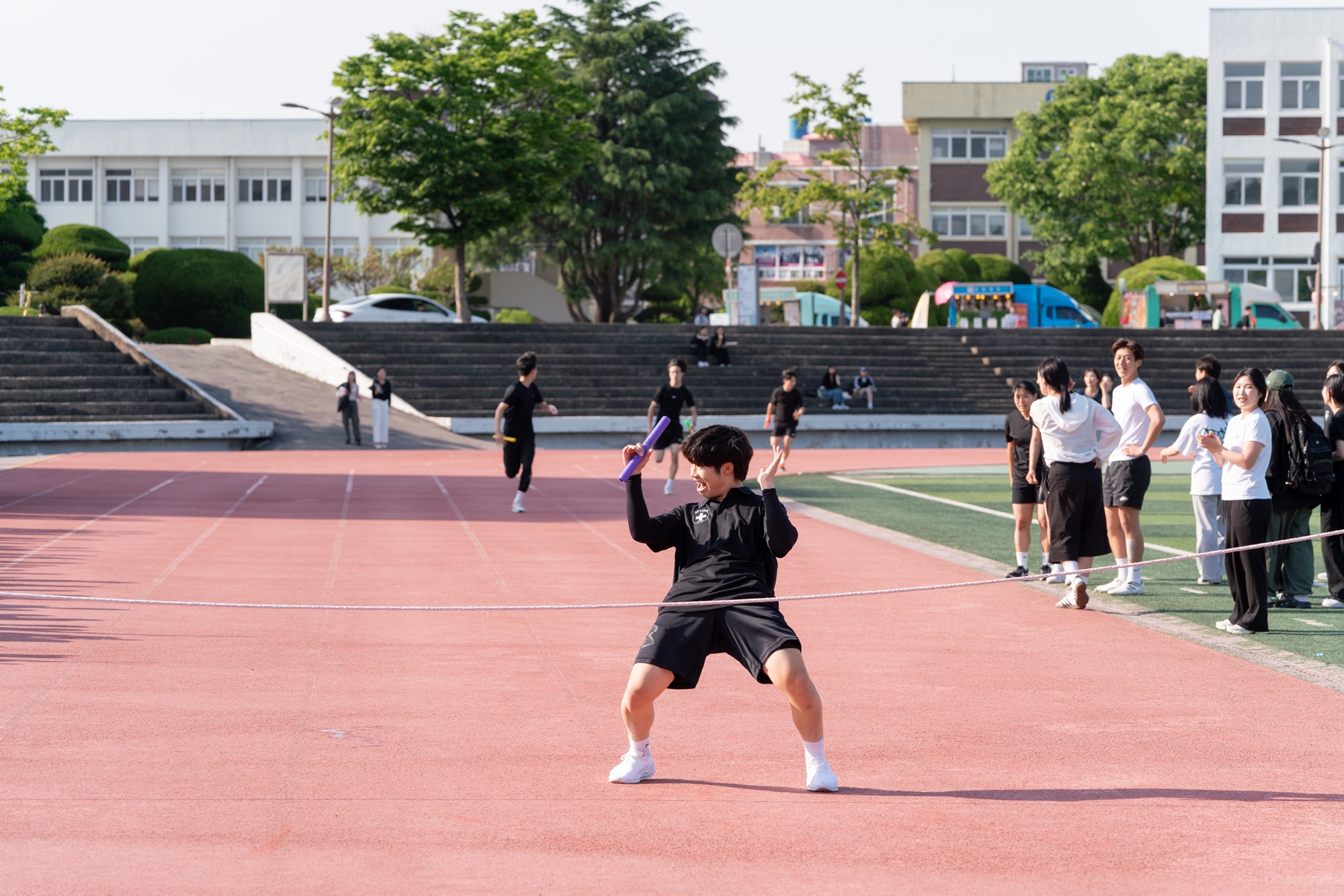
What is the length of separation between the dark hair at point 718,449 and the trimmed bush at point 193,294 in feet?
155

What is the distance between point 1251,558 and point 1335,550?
1.76 meters

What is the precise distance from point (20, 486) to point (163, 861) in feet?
57.5

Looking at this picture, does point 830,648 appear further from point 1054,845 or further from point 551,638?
point 1054,845

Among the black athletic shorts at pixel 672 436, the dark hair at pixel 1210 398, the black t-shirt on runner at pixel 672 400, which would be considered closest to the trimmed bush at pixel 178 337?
the black athletic shorts at pixel 672 436

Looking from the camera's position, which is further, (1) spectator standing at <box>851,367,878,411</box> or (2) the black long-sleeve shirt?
(1) spectator standing at <box>851,367,878,411</box>

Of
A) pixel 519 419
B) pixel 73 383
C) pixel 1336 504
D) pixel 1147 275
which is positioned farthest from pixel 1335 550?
pixel 1147 275

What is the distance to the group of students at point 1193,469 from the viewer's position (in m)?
10.2

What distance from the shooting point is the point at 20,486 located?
2062 cm

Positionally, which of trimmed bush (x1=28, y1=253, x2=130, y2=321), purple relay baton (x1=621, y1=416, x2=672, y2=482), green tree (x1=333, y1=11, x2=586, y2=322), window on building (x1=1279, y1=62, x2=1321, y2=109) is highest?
window on building (x1=1279, y1=62, x2=1321, y2=109)

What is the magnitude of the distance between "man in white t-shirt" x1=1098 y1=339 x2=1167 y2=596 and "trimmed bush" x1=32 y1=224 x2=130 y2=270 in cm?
4835

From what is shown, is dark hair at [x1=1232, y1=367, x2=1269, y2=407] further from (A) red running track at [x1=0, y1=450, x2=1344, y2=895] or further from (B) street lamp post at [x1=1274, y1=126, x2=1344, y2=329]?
(B) street lamp post at [x1=1274, y1=126, x2=1344, y2=329]

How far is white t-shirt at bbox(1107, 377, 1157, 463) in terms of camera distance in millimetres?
10836

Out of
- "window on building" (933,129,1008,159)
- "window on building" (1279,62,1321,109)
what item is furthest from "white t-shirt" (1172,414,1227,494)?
"window on building" (933,129,1008,159)

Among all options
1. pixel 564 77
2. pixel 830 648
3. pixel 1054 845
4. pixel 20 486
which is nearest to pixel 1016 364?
pixel 564 77
